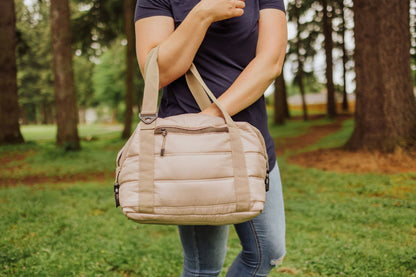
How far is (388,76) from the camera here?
702cm

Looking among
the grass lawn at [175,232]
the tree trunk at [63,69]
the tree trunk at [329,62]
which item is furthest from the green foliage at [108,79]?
the grass lawn at [175,232]

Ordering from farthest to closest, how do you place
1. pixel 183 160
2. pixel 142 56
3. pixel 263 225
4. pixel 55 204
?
pixel 55 204 < pixel 263 225 < pixel 142 56 < pixel 183 160

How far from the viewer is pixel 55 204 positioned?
202 inches

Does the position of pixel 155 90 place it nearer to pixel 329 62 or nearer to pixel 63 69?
pixel 63 69

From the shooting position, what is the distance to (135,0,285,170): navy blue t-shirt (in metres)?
1.40

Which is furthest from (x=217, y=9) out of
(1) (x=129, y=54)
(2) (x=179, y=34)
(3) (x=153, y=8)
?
(1) (x=129, y=54)

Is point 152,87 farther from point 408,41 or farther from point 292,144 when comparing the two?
point 292,144

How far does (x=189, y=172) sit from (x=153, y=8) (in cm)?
71

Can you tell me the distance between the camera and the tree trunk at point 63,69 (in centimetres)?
1048

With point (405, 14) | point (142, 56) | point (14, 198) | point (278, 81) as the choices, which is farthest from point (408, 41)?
point (278, 81)

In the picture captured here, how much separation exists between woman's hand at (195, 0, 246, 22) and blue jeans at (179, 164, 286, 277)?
729mm

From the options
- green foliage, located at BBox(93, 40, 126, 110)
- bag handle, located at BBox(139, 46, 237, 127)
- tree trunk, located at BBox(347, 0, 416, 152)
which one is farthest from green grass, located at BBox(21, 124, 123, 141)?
bag handle, located at BBox(139, 46, 237, 127)

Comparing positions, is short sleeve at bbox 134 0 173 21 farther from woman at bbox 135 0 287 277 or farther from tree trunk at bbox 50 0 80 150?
tree trunk at bbox 50 0 80 150

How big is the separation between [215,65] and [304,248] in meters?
2.78
